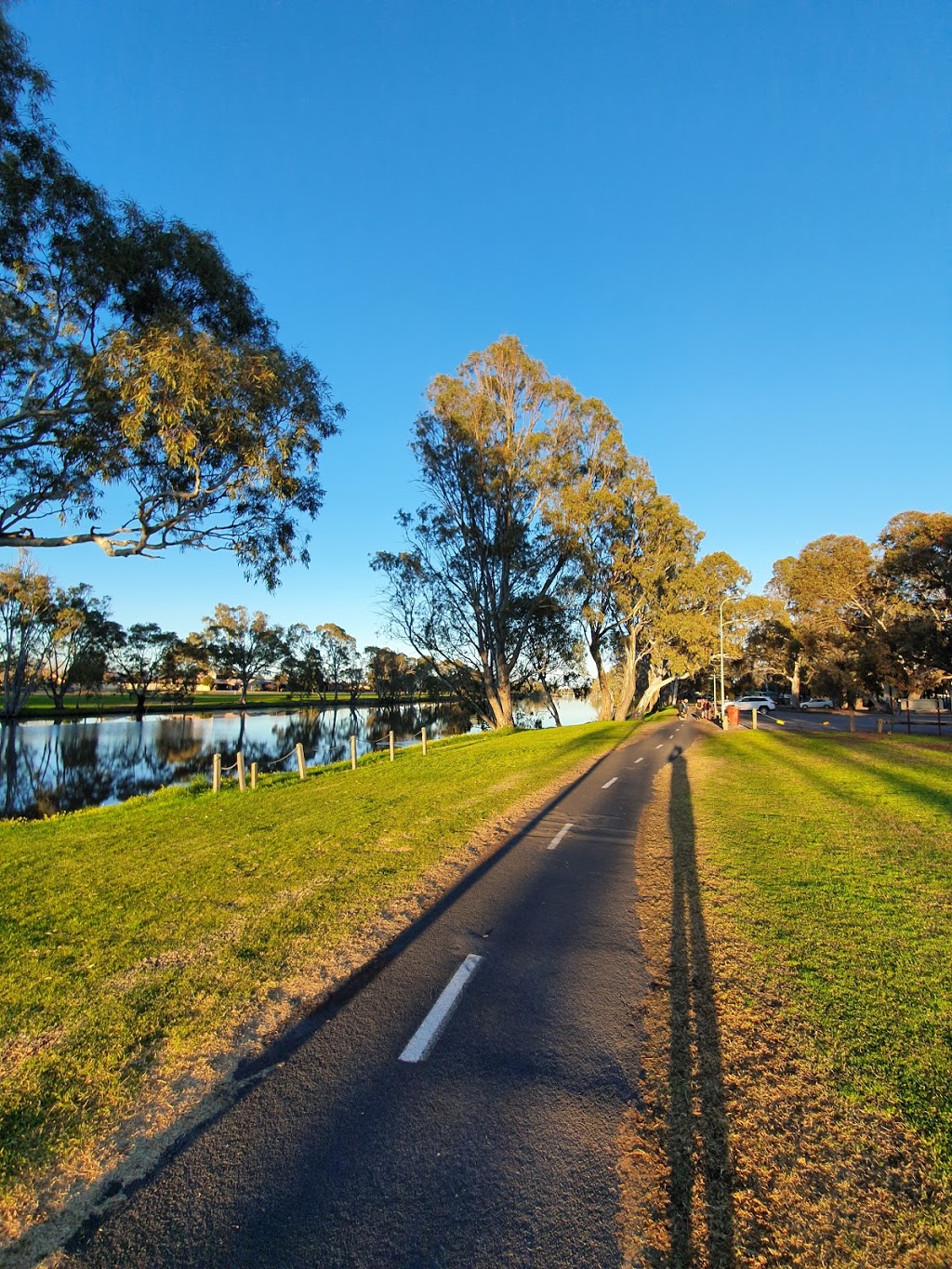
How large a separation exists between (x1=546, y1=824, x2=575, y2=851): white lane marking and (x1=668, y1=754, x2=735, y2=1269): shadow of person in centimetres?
288

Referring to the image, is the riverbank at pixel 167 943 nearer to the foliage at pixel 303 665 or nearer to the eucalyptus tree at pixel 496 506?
the eucalyptus tree at pixel 496 506

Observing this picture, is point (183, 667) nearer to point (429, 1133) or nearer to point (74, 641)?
point (74, 641)

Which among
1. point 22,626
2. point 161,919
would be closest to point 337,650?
point 22,626

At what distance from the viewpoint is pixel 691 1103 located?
10.8 ft

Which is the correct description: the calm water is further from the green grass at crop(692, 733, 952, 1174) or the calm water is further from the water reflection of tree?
the green grass at crop(692, 733, 952, 1174)

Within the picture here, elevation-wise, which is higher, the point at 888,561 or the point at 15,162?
the point at 15,162

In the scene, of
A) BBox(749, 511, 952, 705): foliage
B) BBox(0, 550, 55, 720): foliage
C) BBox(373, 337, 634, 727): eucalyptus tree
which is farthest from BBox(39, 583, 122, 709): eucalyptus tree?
BBox(749, 511, 952, 705): foliage

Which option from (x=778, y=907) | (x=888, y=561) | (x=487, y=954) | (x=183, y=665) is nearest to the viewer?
(x=487, y=954)

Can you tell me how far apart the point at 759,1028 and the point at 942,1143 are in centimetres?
108

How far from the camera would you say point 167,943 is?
5324 millimetres

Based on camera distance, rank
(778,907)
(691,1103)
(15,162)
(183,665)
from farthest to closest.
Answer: (183,665) → (15,162) → (778,907) → (691,1103)

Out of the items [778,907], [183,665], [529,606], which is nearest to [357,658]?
[183,665]

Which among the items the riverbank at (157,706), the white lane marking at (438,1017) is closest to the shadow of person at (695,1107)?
the white lane marking at (438,1017)

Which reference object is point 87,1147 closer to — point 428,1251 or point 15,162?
point 428,1251
